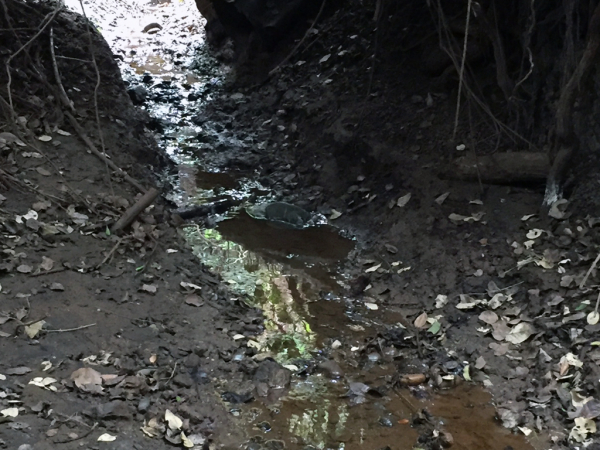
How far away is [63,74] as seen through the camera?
5.79m

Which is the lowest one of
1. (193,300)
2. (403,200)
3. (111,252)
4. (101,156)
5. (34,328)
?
(403,200)

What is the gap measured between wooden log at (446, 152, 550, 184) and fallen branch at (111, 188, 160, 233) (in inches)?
98.9

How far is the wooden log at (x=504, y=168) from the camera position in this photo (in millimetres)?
4746

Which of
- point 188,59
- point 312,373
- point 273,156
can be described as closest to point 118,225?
point 312,373

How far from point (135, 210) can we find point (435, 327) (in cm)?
236

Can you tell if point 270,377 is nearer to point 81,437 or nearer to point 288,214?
point 81,437

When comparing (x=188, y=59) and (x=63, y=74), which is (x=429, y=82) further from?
(x=188, y=59)

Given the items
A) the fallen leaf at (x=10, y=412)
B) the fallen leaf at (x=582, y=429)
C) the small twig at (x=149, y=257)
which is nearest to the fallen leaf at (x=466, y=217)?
the fallen leaf at (x=582, y=429)

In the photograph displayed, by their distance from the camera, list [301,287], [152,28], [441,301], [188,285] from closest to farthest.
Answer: [188,285] < [441,301] < [301,287] < [152,28]

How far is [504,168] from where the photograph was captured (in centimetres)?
491

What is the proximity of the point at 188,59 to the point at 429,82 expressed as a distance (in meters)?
5.32

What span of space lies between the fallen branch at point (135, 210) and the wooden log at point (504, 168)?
2.51 meters

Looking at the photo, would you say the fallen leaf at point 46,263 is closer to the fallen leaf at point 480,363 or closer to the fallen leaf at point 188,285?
the fallen leaf at point 188,285

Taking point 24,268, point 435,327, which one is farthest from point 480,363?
point 24,268
